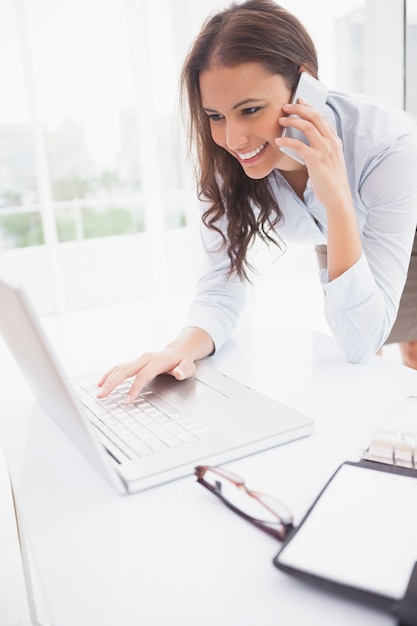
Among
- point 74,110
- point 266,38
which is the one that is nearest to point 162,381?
point 266,38

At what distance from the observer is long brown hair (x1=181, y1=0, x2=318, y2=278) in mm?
1196

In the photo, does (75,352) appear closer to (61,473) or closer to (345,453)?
(61,473)

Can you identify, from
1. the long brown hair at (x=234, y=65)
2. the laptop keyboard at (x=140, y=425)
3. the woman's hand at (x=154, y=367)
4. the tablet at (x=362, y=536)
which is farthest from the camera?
the long brown hair at (x=234, y=65)

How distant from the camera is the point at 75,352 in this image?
1254 millimetres

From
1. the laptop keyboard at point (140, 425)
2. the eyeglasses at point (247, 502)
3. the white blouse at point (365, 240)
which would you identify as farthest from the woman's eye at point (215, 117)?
the eyeglasses at point (247, 502)

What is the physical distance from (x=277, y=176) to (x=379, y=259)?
0.42m

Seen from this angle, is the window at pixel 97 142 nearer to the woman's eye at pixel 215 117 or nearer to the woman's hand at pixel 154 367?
the woman's eye at pixel 215 117

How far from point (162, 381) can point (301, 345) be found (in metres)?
0.30

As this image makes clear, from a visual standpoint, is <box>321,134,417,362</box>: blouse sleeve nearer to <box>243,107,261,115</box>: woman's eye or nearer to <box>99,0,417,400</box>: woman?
<box>99,0,417,400</box>: woman

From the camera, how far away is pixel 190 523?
0.61 m

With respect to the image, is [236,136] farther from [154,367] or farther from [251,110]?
[154,367]

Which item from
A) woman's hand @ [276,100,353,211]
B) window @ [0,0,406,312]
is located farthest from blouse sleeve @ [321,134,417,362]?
window @ [0,0,406,312]

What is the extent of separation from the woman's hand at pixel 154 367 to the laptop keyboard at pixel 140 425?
18 mm

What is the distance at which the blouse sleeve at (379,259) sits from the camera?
1.09 metres
